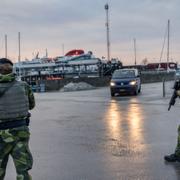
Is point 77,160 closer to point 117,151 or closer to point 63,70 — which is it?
point 117,151

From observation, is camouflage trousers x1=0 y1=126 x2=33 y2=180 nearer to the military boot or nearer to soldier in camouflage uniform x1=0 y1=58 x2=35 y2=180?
soldier in camouflage uniform x1=0 y1=58 x2=35 y2=180

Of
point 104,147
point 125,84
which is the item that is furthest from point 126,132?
point 125,84

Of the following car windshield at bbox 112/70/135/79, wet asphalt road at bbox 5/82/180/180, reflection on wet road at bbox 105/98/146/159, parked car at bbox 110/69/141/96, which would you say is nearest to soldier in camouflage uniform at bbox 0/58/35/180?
wet asphalt road at bbox 5/82/180/180

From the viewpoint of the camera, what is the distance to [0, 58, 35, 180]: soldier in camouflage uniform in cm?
596

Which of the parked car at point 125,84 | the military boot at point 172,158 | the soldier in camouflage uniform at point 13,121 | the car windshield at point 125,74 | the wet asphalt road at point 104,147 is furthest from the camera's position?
the car windshield at point 125,74

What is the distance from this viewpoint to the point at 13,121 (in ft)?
19.7

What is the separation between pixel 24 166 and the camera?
596 centimetres

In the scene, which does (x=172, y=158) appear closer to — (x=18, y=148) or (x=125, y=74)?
(x=18, y=148)

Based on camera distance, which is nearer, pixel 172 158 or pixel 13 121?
pixel 13 121

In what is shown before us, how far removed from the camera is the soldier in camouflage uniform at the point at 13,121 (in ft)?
19.6

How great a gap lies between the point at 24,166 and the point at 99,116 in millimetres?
11542

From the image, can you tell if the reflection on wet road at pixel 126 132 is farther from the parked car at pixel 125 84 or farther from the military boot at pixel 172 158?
the parked car at pixel 125 84

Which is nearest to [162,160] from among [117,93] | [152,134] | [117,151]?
[117,151]

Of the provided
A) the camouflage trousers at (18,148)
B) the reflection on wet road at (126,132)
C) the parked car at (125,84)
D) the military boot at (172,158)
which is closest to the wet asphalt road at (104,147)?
the reflection on wet road at (126,132)
